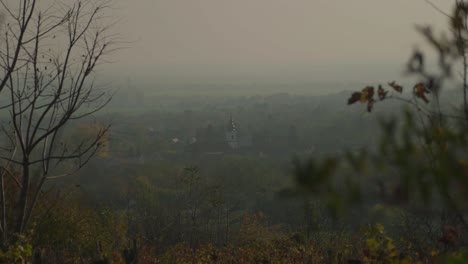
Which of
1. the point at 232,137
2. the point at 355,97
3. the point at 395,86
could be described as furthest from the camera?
the point at 232,137

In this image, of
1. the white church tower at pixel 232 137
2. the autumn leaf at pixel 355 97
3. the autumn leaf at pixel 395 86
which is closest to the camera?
the autumn leaf at pixel 355 97

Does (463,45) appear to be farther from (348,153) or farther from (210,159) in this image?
(210,159)

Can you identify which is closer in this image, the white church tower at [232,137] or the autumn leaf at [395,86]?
the autumn leaf at [395,86]

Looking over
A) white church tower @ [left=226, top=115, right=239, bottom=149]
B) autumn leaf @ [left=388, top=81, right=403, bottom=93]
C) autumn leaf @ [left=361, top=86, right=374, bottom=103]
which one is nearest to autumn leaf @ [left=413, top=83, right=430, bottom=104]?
autumn leaf @ [left=388, top=81, right=403, bottom=93]

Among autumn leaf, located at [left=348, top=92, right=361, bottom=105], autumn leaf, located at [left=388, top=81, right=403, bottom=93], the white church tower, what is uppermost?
autumn leaf, located at [left=388, top=81, right=403, bottom=93]

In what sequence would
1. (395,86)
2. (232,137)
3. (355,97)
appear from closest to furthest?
(355,97) → (395,86) → (232,137)

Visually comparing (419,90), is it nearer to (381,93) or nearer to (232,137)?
(381,93)

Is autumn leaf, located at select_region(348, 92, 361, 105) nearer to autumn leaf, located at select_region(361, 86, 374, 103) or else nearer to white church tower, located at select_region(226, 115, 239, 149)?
autumn leaf, located at select_region(361, 86, 374, 103)

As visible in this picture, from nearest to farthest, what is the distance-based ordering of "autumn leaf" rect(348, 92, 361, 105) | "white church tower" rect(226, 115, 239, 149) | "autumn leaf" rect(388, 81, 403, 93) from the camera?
1. "autumn leaf" rect(348, 92, 361, 105)
2. "autumn leaf" rect(388, 81, 403, 93)
3. "white church tower" rect(226, 115, 239, 149)

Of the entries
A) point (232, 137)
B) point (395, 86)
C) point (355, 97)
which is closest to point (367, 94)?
point (355, 97)

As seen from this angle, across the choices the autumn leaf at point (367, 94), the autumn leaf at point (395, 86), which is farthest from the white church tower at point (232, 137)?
the autumn leaf at point (367, 94)

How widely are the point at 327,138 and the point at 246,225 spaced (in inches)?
2059

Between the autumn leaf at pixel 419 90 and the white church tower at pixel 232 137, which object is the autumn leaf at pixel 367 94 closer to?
the autumn leaf at pixel 419 90

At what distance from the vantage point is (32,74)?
4910 mm
